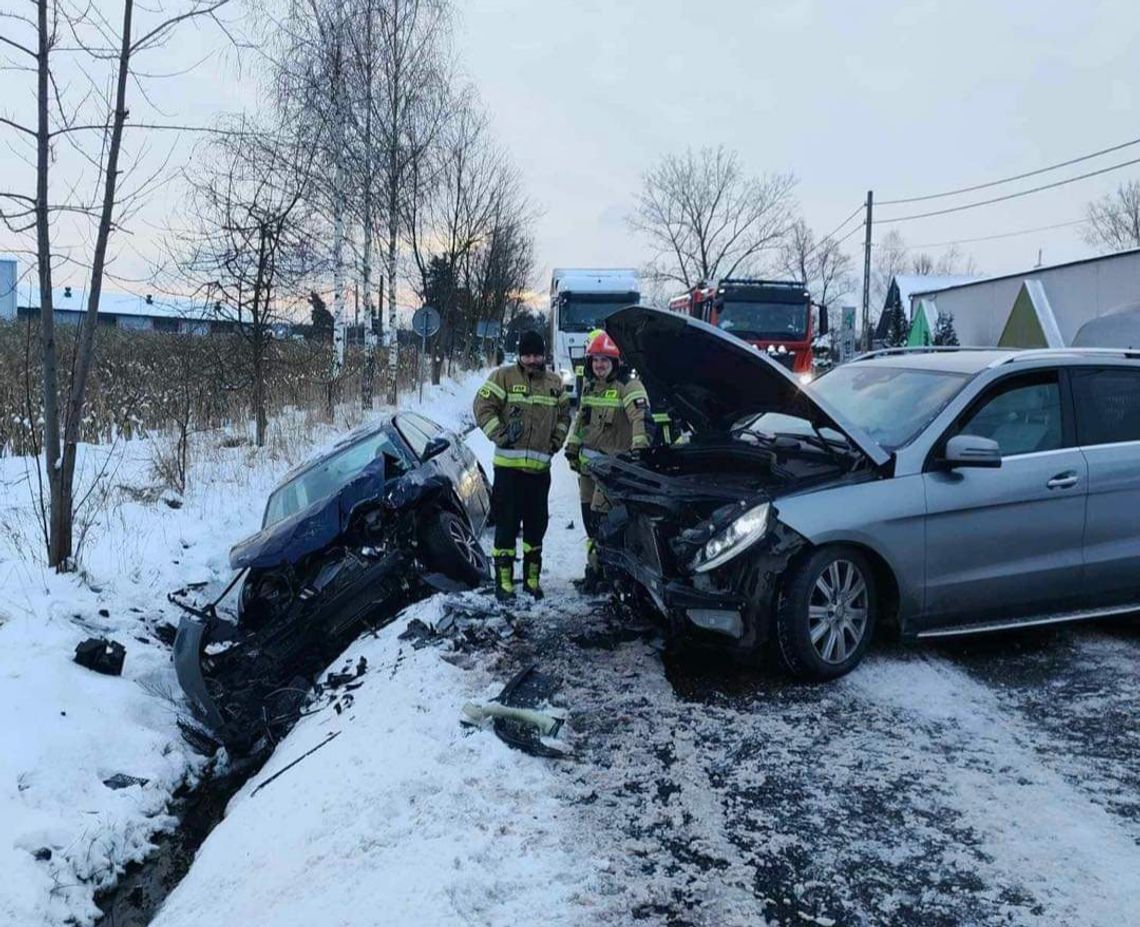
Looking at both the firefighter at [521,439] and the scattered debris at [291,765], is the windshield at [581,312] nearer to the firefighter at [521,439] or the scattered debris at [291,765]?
the firefighter at [521,439]

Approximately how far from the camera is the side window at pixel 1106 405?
4.63 meters

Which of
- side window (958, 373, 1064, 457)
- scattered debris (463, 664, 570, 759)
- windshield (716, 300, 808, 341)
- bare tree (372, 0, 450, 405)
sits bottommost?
scattered debris (463, 664, 570, 759)

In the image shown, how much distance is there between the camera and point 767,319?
18406mm

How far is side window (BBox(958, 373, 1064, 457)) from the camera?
4.47 m

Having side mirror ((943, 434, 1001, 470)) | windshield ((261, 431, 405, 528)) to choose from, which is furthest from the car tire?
side mirror ((943, 434, 1001, 470))

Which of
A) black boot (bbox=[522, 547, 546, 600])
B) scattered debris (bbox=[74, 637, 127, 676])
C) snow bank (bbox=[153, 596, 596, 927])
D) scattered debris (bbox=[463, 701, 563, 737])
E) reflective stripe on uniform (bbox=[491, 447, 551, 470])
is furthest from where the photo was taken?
black boot (bbox=[522, 547, 546, 600])

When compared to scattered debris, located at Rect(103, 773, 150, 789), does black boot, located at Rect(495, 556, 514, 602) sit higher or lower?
higher

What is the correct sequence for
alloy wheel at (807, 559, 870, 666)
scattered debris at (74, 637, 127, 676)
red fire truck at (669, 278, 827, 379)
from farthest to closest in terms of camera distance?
1. red fire truck at (669, 278, 827, 379)
2. scattered debris at (74, 637, 127, 676)
3. alloy wheel at (807, 559, 870, 666)

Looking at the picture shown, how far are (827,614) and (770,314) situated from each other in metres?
15.2

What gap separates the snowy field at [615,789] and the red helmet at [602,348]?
76.4 inches

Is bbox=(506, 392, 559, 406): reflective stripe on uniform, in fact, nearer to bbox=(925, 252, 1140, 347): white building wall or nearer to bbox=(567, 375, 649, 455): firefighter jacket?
bbox=(567, 375, 649, 455): firefighter jacket

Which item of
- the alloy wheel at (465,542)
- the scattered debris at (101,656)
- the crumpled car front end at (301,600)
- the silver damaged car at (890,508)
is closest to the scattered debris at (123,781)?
the crumpled car front end at (301,600)

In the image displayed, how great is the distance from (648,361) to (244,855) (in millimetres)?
3590

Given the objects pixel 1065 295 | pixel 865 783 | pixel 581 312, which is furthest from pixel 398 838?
pixel 1065 295
